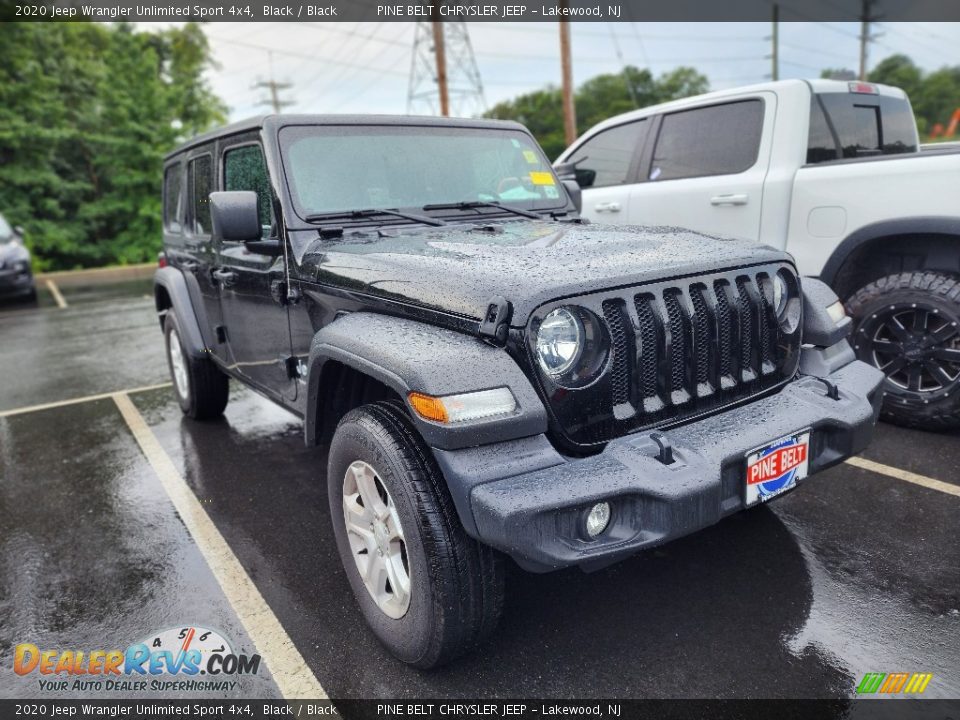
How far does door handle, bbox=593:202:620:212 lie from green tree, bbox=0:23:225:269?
16.9m

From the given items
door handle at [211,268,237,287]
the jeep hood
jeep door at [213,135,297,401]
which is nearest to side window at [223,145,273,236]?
jeep door at [213,135,297,401]

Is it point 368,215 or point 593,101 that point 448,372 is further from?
point 593,101

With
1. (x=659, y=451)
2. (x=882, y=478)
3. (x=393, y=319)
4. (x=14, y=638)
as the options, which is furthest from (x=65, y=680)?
(x=882, y=478)

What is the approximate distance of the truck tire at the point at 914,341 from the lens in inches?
159

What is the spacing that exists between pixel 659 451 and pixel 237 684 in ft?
Result: 5.40

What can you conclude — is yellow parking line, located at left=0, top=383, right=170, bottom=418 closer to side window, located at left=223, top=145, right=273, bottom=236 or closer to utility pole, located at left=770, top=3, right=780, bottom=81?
side window, located at left=223, top=145, right=273, bottom=236

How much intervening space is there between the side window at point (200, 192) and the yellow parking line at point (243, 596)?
1548 millimetres

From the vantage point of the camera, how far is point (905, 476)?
12.1 feet

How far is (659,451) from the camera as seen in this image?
83.6 inches

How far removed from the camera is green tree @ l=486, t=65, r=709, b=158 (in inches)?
1935

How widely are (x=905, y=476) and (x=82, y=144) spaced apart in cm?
2220

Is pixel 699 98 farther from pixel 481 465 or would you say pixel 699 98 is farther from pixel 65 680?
pixel 65 680

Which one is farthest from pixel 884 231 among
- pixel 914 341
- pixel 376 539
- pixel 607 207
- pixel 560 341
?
pixel 376 539

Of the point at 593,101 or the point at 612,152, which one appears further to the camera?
the point at 593,101
